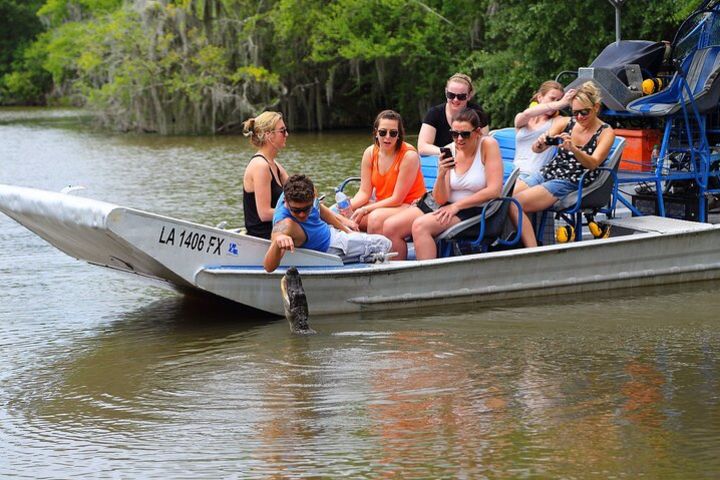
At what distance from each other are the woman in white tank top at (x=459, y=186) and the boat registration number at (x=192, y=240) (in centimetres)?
138

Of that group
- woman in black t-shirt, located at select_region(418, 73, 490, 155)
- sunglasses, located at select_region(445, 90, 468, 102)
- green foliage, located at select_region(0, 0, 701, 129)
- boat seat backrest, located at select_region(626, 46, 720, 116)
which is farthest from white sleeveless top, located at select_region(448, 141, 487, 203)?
green foliage, located at select_region(0, 0, 701, 129)

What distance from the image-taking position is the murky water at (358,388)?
597 centimetres

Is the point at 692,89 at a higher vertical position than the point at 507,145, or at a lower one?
higher

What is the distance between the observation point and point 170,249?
336 inches

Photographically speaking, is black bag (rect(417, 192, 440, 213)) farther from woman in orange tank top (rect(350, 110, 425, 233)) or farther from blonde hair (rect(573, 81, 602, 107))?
blonde hair (rect(573, 81, 602, 107))

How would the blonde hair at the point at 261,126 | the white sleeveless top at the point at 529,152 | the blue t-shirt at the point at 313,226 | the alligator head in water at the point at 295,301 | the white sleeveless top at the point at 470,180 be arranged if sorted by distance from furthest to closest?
the white sleeveless top at the point at 529,152
the white sleeveless top at the point at 470,180
the blonde hair at the point at 261,126
the blue t-shirt at the point at 313,226
the alligator head in water at the point at 295,301

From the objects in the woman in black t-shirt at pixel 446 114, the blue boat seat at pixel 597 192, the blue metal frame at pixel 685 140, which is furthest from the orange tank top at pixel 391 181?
the blue metal frame at pixel 685 140

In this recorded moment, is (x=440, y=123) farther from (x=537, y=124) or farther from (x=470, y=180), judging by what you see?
(x=470, y=180)

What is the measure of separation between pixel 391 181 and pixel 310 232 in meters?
0.97

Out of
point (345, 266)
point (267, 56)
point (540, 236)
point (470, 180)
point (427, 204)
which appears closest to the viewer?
point (345, 266)

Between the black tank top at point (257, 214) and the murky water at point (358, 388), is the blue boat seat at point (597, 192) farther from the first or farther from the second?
the black tank top at point (257, 214)

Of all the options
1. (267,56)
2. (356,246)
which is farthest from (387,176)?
(267,56)

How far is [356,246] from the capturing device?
913 cm

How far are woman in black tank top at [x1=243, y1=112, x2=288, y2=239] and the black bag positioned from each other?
3.63 ft
